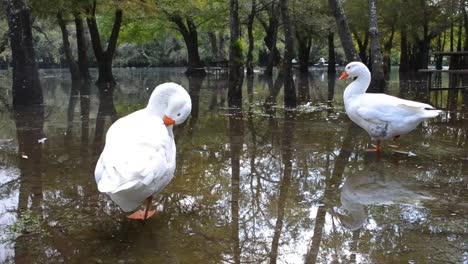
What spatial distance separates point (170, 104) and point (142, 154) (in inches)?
32.8

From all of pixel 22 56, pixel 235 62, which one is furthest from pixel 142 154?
pixel 235 62

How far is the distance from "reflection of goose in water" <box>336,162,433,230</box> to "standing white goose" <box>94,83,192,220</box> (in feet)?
5.52

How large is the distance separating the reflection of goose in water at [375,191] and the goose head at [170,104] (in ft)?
5.73

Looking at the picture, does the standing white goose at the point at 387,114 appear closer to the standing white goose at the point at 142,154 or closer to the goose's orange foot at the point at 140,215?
the standing white goose at the point at 142,154

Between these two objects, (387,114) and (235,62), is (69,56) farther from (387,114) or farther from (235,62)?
(387,114)

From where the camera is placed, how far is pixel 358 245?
3.77 metres

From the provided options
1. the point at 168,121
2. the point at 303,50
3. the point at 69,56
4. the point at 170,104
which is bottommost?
the point at 168,121

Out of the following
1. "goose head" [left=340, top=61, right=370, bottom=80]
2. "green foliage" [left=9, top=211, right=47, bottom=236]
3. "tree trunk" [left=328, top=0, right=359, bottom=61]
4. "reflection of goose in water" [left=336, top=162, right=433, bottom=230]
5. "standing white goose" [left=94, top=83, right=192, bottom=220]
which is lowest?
"reflection of goose in water" [left=336, top=162, right=433, bottom=230]

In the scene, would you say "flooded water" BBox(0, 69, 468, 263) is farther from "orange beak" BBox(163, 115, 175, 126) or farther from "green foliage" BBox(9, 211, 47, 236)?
"orange beak" BBox(163, 115, 175, 126)

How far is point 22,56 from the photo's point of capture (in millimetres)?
12445

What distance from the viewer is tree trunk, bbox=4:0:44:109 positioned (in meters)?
12.1

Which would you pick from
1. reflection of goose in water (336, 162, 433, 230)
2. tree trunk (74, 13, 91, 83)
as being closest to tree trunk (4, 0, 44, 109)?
reflection of goose in water (336, 162, 433, 230)

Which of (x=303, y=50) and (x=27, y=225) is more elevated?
(x=303, y=50)

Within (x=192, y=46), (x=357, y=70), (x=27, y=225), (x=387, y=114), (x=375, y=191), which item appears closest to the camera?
(x=27, y=225)
